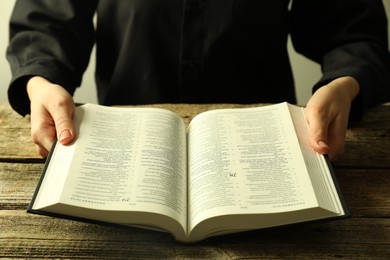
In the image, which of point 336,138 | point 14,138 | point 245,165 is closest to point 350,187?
point 336,138

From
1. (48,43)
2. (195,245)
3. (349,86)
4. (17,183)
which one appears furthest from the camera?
(48,43)

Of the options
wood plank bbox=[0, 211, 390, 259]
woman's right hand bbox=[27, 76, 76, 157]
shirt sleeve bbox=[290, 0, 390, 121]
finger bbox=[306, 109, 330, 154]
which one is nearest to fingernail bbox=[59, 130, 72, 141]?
woman's right hand bbox=[27, 76, 76, 157]

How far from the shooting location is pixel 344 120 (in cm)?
67

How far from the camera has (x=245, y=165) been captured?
58 centimetres

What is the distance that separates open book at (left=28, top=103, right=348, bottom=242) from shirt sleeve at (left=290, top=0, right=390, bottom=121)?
6.6 inches

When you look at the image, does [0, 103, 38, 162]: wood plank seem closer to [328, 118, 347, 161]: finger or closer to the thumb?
the thumb

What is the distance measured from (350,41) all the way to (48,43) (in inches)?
23.9

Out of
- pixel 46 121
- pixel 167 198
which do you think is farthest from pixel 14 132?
pixel 167 198

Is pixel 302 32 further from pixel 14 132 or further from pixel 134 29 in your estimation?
pixel 14 132

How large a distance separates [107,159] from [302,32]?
0.62 metres

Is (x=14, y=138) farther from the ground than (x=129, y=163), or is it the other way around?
(x=129, y=163)

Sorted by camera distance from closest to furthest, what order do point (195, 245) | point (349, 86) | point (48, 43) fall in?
1. point (195, 245)
2. point (349, 86)
3. point (48, 43)

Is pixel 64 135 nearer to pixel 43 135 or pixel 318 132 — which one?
pixel 43 135

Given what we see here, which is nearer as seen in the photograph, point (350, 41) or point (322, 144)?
point (322, 144)
